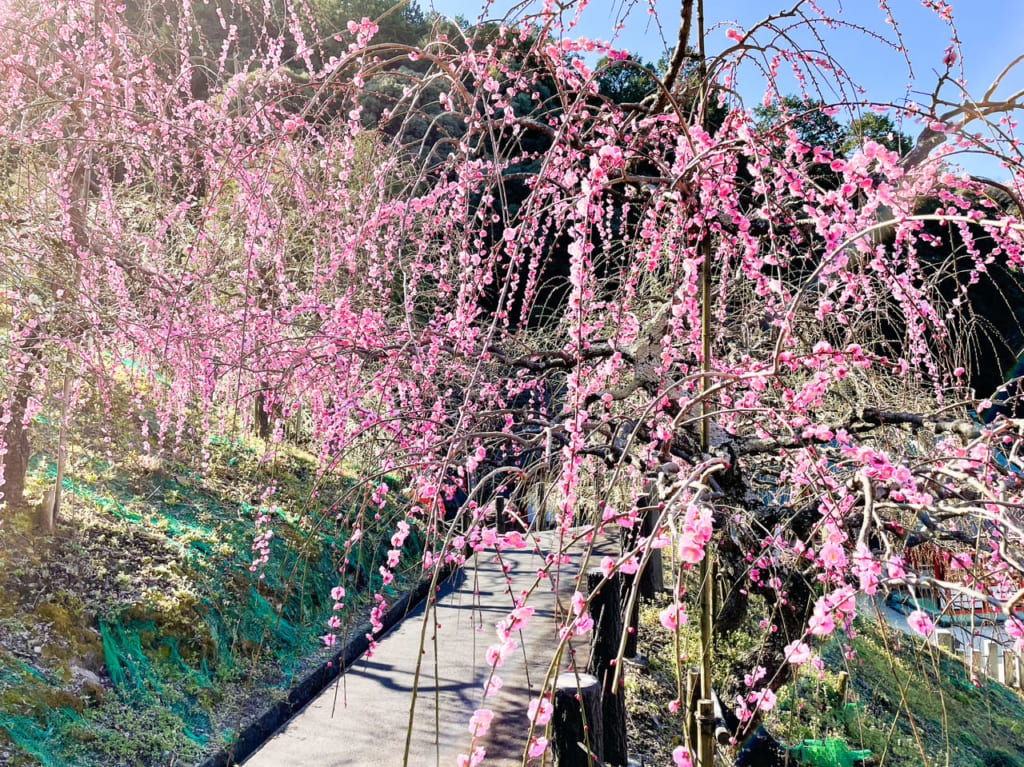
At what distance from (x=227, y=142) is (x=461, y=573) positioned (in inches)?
197

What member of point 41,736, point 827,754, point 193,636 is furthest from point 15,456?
point 827,754

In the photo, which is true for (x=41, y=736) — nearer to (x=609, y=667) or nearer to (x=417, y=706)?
(x=417, y=706)

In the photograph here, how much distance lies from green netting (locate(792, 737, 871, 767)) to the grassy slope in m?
3.08

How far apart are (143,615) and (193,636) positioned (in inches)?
13.5

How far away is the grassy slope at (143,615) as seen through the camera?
3570mm

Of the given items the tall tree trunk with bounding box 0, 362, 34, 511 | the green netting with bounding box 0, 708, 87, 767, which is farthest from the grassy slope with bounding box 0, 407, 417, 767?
the tall tree trunk with bounding box 0, 362, 34, 511

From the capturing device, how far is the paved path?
368 centimetres

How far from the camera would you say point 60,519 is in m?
4.86

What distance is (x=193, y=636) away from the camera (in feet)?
14.7

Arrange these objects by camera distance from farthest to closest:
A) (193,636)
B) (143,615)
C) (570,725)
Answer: (193,636), (143,615), (570,725)

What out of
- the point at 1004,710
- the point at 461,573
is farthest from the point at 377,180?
the point at 1004,710

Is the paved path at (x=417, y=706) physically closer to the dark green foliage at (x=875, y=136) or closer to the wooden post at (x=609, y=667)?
the wooden post at (x=609, y=667)

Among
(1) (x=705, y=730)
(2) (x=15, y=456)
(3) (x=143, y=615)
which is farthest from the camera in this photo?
(2) (x=15, y=456)

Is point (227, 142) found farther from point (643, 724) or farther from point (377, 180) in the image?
point (643, 724)
